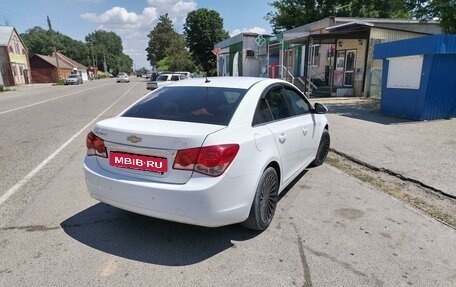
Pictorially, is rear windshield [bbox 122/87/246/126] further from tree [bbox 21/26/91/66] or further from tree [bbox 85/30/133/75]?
tree [bbox 85/30/133/75]

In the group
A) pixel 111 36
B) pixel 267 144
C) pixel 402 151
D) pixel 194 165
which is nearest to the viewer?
pixel 194 165

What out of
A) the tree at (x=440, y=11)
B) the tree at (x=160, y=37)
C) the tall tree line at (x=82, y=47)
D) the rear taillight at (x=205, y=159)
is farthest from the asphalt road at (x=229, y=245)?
the tall tree line at (x=82, y=47)

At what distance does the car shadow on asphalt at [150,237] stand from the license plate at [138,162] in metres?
0.78

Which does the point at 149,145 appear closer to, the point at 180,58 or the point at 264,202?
the point at 264,202

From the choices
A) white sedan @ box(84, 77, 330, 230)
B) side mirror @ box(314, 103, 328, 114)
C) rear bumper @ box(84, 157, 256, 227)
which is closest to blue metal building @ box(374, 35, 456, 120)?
side mirror @ box(314, 103, 328, 114)

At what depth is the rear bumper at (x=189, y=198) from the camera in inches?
118

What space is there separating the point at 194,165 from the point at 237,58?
107 ft

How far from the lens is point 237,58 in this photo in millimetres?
34531

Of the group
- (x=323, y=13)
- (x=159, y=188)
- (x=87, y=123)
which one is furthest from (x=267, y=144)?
(x=323, y=13)

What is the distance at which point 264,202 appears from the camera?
365 centimetres

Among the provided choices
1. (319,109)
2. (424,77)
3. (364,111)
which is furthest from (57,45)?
(319,109)

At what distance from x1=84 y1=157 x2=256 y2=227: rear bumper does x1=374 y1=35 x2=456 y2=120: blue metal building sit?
10043 millimetres

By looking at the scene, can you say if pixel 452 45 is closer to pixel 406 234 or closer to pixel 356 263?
pixel 406 234

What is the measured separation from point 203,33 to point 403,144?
61.1 meters
